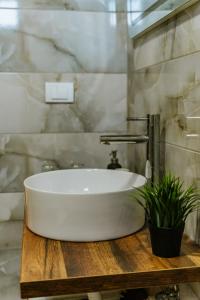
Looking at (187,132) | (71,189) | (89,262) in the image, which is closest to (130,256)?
(89,262)

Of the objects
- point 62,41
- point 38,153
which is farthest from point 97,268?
point 62,41

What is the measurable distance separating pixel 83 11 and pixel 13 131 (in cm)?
59

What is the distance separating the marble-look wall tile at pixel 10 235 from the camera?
169 cm

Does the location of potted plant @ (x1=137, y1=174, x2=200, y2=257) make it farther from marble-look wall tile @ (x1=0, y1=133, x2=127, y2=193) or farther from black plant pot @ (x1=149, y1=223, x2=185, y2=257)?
marble-look wall tile @ (x1=0, y1=133, x2=127, y2=193)

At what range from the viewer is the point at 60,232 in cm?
104

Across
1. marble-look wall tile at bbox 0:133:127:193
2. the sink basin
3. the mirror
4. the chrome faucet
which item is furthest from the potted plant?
marble-look wall tile at bbox 0:133:127:193

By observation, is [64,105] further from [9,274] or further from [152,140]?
[9,274]

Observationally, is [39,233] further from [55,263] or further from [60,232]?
[55,263]

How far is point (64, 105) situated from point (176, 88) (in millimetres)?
631

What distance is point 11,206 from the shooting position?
5.54ft

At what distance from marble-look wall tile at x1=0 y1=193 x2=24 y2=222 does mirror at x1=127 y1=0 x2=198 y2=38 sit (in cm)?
86

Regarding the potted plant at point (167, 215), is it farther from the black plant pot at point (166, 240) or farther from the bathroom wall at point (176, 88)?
the bathroom wall at point (176, 88)

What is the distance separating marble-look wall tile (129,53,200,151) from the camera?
3.40 ft

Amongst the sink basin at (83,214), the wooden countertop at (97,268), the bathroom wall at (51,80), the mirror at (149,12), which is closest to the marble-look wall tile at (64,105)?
the bathroom wall at (51,80)
